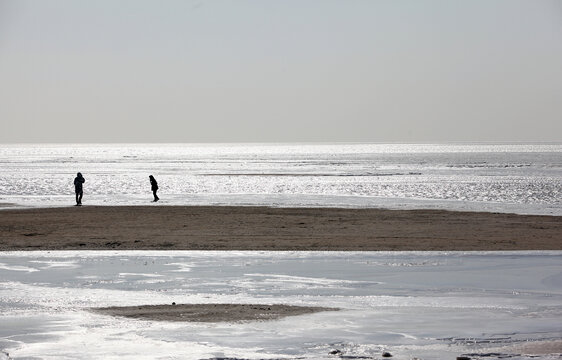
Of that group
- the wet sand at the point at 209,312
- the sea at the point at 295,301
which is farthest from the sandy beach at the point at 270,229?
the wet sand at the point at 209,312

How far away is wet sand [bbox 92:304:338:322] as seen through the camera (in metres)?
14.6

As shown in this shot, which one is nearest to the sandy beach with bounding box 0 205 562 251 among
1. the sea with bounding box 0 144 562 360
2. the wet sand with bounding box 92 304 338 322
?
the sea with bounding box 0 144 562 360

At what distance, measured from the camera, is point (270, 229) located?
3136 centimetres

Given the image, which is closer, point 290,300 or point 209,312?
point 209,312

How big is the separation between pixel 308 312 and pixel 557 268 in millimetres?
8166

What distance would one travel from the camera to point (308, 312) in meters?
15.1

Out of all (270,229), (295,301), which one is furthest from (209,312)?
(270,229)

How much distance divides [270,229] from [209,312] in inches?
642

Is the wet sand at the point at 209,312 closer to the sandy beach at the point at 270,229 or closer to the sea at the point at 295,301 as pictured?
the sea at the point at 295,301

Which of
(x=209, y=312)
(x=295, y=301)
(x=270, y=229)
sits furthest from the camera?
(x=270, y=229)

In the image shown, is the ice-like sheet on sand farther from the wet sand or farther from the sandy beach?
the sandy beach

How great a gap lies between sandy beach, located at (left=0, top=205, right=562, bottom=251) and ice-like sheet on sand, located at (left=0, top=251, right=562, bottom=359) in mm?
2039

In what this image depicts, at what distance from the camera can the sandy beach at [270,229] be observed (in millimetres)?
26531

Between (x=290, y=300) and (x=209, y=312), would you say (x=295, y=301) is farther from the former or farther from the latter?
(x=209, y=312)
